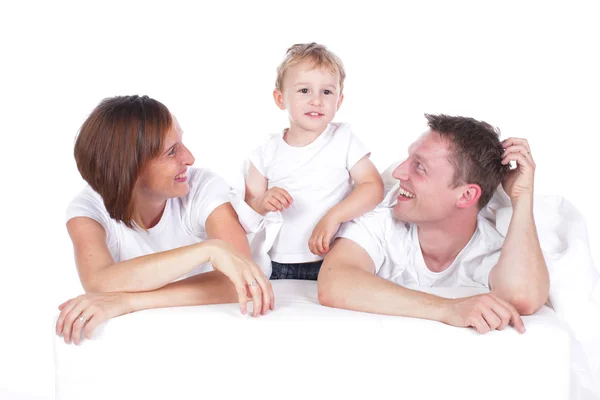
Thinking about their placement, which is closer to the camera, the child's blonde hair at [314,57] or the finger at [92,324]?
the finger at [92,324]

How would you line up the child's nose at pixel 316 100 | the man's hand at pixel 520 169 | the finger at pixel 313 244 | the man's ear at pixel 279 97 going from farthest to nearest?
the man's ear at pixel 279 97 → the child's nose at pixel 316 100 → the finger at pixel 313 244 → the man's hand at pixel 520 169

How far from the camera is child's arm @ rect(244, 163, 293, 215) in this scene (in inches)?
108

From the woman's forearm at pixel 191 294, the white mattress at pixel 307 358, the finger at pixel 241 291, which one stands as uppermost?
the finger at pixel 241 291

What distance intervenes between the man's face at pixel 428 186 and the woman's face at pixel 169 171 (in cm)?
75

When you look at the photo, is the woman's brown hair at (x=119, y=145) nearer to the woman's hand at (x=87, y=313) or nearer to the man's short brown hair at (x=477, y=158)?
the woman's hand at (x=87, y=313)

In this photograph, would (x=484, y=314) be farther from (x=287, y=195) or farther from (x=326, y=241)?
(x=287, y=195)

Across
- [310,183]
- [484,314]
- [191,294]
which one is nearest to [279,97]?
[310,183]

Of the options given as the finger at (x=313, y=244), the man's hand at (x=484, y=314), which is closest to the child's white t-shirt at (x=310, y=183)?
the finger at (x=313, y=244)

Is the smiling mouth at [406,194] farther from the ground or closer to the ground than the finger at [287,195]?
farther from the ground

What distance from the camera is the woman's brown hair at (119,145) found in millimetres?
2539

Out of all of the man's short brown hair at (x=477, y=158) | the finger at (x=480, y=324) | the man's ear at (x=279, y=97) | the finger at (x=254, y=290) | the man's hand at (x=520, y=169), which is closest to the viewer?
the finger at (x=480, y=324)

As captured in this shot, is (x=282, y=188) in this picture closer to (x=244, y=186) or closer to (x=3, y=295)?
(x=244, y=186)

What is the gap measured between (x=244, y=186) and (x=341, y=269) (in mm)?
694

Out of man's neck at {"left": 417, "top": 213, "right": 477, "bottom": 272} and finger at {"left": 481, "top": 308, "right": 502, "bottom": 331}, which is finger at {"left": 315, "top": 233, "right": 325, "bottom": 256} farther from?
finger at {"left": 481, "top": 308, "right": 502, "bottom": 331}
